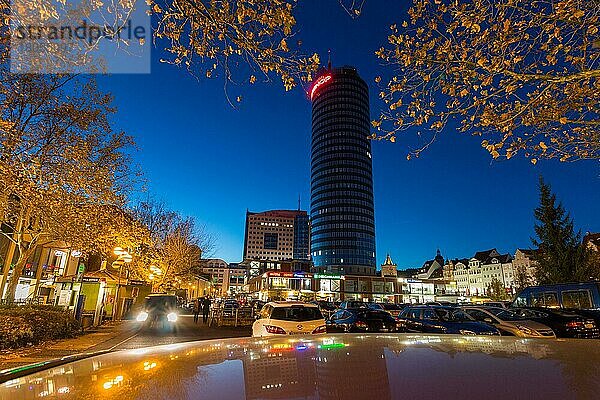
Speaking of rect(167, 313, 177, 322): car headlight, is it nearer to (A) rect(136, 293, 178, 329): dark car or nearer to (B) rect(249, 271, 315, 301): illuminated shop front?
(A) rect(136, 293, 178, 329): dark car

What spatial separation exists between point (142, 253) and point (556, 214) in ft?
116

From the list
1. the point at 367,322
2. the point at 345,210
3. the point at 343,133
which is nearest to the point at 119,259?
the point at 367,322

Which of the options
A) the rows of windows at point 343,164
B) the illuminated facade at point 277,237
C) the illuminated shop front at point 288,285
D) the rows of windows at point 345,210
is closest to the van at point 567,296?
the illuminated shop front at point 288,285

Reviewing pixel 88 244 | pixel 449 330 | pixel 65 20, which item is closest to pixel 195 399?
pixel 65 20

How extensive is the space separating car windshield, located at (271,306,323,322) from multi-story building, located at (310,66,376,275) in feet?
402

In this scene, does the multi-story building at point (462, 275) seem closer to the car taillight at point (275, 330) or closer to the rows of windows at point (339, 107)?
the rows of windows at point (339, 107)

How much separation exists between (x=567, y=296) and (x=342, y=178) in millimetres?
122377

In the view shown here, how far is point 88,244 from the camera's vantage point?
16359 millimetres

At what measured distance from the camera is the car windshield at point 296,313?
11.4 metres

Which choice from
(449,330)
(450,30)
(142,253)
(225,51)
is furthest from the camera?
(142,253)

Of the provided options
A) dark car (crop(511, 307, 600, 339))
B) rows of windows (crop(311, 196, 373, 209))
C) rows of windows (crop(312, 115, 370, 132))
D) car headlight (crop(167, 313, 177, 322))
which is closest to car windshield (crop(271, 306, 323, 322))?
dark car (crop(511, 307, 600, 339))

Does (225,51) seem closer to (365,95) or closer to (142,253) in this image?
(142,253)

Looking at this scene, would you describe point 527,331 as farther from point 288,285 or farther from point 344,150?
Answer: point 344,150

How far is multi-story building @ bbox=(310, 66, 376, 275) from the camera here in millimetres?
135750
